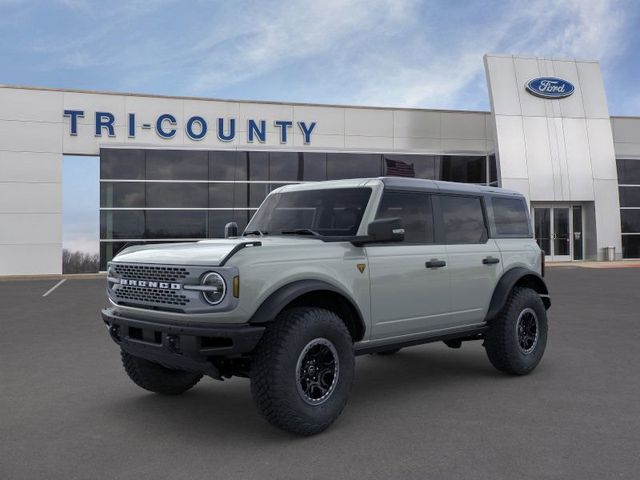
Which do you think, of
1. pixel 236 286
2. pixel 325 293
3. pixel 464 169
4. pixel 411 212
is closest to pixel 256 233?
pixel 325 293

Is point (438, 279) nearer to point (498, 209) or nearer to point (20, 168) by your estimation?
point (498, 209)

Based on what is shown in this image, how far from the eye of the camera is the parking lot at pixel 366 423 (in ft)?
12.3

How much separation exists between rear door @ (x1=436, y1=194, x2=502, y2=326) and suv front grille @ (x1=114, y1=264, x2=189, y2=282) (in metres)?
2.58

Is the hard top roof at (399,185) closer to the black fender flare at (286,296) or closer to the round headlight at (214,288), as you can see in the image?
the black fender flare at (286,296)

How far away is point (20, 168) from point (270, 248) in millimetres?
20947

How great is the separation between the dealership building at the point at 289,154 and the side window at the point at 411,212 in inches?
732

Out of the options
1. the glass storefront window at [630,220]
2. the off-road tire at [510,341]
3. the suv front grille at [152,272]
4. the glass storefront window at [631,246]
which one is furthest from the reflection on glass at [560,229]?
the suv front grille at [152,272]

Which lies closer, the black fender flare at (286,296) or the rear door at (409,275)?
the black fender flare at (286,296)

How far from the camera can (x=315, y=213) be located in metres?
5.43

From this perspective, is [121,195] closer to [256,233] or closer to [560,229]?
[560,229]

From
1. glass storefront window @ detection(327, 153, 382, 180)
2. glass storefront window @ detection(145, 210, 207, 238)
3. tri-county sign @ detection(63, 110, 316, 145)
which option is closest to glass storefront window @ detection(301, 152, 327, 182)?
glass storefront window @ detection(327, 153, 382, 180)

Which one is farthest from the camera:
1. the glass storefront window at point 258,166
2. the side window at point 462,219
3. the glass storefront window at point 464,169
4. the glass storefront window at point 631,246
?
the glass storefront window at point 631,246

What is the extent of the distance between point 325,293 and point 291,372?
2.41ft

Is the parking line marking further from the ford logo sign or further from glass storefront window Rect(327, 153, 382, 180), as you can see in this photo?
the ford logo sign
